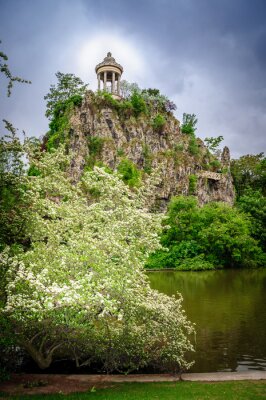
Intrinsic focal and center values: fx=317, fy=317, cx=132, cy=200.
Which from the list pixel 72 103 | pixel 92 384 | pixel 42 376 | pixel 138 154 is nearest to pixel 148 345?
pixel 92 384

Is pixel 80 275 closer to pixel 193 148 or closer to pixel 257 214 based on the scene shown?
pixel 257 214

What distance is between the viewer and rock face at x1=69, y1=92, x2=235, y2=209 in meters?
59.2

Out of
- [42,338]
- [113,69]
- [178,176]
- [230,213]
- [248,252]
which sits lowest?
[42,338]

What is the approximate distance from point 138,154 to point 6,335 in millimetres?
55711

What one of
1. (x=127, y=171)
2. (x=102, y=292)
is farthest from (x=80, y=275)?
(x=127, y=171)

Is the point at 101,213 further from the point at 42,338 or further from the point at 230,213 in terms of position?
the point at 230,213

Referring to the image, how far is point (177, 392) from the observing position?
27.9 ft

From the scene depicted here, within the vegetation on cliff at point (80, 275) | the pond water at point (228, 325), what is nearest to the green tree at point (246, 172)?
the pond water at point (228, 325)

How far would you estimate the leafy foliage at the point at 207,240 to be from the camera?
43.0 m

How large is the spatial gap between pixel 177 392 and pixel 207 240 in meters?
37.1

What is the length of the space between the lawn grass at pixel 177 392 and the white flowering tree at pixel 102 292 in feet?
3.95

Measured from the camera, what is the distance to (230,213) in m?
46.9

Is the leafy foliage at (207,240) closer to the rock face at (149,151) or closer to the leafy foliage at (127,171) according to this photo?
the rock face at (149,151)

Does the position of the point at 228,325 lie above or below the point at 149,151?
below
